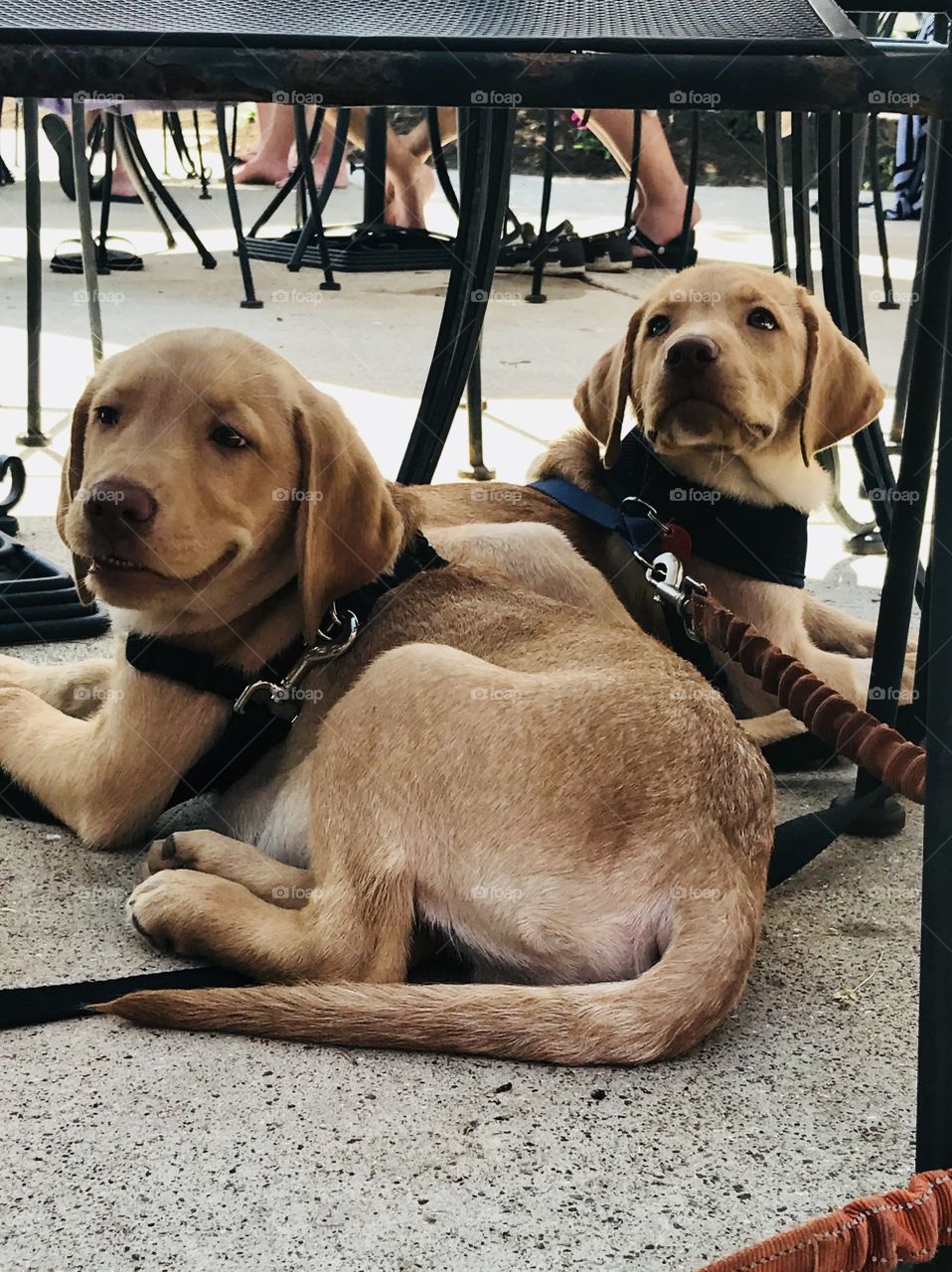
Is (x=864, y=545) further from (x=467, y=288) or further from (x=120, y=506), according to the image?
(x=120, y=506)

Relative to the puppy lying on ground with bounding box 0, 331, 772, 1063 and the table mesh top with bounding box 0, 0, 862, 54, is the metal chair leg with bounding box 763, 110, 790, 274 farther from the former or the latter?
the table mesh top with bounding box 0, 0, 862, 54

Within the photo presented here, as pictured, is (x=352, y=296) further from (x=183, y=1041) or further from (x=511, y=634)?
(x=183, y=1041)

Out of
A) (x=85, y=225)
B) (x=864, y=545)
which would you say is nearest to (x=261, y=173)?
(x=85, y=225)

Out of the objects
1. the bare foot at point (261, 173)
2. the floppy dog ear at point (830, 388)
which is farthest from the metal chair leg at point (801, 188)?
the bare foot at point (261, 173)

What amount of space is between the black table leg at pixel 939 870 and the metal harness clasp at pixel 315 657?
1.13 metres

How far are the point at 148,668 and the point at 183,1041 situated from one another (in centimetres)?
70

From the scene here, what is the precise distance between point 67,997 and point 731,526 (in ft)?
5.45

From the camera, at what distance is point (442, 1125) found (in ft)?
5.68

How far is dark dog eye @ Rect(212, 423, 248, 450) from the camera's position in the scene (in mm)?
2209

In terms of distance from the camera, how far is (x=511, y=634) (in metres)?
2.37

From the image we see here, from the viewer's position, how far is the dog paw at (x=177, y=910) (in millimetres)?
2049

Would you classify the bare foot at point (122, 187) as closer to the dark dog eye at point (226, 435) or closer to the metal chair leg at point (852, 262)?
the metal chair leg at point (852, 262)

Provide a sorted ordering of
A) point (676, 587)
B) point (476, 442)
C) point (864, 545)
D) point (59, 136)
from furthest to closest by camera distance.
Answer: point (59, 136) < point (476, 442) < point (864, 545) < point (676, 587)

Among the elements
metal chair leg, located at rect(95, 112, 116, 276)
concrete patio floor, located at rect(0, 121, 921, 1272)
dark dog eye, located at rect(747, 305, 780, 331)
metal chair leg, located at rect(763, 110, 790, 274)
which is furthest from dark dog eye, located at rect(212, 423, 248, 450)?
metal chair leg, located at rect(95, 112, 116, 276)
